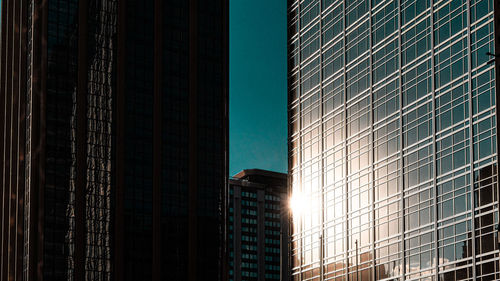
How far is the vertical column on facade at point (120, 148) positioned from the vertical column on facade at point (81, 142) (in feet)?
18.8

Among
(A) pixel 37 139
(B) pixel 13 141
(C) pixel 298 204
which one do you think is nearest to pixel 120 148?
(A) pixel 37 139

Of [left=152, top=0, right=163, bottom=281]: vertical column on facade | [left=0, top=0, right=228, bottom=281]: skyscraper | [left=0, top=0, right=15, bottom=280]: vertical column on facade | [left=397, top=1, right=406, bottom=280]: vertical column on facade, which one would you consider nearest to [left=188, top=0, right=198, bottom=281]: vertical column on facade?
[left=0, top=0, right=228, bottom=281]: skyscraper

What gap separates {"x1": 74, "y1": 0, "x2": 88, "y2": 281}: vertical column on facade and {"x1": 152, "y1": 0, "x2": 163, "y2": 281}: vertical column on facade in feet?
41.7

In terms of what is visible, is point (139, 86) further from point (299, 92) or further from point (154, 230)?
point (299, 92)

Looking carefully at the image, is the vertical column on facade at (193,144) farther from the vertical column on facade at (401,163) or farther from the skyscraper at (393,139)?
the vertical column on facade at (401,163)

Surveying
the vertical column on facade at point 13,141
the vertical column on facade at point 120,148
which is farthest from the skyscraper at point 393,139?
the vertical column on facade at point 13,141

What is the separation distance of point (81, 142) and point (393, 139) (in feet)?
215

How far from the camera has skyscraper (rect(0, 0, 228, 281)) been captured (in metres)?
146

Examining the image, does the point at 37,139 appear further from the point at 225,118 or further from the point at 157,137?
the point at 225,118

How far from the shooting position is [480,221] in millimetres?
84875

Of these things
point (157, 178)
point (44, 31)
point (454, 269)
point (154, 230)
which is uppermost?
point (44, 31)

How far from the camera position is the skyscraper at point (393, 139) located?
8725cm

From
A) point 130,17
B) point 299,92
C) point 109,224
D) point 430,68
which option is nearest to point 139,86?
point 130,17

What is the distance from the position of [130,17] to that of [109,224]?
40226 mm
